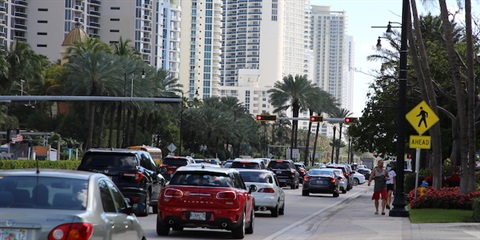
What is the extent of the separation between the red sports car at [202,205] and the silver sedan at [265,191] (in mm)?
8208

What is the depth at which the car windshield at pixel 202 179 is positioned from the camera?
20469 mm

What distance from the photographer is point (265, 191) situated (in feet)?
95.6

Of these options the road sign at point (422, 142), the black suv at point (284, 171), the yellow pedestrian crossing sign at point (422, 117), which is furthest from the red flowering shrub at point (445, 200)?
the black suv at point (284, 171)

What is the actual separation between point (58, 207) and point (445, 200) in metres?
21.8

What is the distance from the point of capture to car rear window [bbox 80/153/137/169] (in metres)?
25.4

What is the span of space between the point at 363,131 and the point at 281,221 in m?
37.0

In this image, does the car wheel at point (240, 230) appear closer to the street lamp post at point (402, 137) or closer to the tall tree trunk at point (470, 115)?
the street lamp post at point (402, 137)

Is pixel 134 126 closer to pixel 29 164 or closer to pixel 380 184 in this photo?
pixel 29 164

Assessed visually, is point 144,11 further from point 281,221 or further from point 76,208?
point 76,208

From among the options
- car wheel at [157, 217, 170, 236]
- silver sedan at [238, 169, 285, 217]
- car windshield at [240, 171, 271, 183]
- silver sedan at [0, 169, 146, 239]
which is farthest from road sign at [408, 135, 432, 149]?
silver sedan at [0, 169, 146, 239]

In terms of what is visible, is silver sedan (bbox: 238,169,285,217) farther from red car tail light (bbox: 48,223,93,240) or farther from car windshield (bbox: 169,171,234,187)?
red car tail light (bbox: 48,223,93,240)

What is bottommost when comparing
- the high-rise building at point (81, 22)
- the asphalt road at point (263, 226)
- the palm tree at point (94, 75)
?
the asphalt road at point (263, 226)

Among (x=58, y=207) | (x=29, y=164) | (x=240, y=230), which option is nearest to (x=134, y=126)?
(x=29, y=164)

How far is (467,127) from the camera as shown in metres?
31.0
